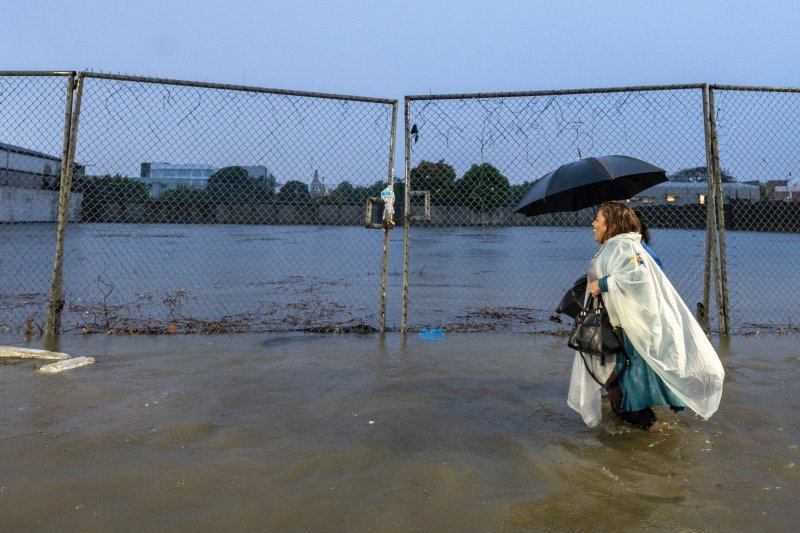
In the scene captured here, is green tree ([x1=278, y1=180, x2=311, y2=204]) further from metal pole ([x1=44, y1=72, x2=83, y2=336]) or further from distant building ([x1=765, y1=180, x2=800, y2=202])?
distant building ([x1=765, y1=180, x2=800, y2=202])

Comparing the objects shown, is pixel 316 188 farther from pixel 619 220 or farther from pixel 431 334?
pixel 619 220

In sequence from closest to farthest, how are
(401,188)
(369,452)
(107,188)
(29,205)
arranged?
(369,452) → (401,188) → (107,188) → (29,205)

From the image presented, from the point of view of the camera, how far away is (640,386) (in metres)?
3.90

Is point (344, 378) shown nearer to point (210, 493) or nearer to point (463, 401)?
point (463, 401)

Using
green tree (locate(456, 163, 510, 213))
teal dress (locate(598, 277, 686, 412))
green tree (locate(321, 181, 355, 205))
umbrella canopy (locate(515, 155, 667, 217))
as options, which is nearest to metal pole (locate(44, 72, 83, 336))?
green tree (locate(321, 181, 355, 205))

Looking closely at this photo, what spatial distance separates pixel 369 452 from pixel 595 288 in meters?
1.62

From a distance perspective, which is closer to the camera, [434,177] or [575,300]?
[575,300]

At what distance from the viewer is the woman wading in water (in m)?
3.78

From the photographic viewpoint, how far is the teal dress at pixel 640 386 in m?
3.88

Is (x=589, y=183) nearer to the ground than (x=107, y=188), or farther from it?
nearer to the ground

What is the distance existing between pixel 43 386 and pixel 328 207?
15.2 feet

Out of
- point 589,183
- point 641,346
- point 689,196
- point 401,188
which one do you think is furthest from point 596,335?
point 689,196

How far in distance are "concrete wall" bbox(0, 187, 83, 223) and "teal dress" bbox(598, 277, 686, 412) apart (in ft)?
87.2

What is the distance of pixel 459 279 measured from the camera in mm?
12344
